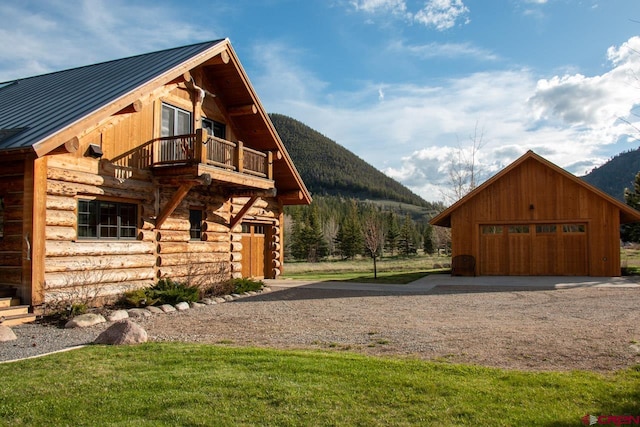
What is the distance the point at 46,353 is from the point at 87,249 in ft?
15.8

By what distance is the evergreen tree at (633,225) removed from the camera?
29.6 metres

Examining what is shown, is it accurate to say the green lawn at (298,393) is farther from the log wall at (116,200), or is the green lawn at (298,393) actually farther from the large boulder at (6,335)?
the log wall at (116,200)

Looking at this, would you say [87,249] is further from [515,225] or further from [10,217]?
[515,225]

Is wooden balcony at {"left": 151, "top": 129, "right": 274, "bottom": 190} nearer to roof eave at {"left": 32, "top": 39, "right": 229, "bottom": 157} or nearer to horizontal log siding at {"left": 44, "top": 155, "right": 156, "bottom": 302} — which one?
horizontal log siding at {"left": 44, "top": 155, "right": 156, "bottom": 302}

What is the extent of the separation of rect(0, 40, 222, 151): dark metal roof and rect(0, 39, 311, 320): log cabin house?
64 millimetres

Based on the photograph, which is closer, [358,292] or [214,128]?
[358,292]

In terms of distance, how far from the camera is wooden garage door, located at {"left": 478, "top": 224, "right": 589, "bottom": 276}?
22.2 metres

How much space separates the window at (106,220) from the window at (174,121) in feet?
8.38

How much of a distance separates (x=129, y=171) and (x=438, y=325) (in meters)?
8.63

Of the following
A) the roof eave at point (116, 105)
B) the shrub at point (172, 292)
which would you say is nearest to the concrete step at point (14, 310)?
the shrub at point (172, 292)

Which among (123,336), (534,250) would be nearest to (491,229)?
(534,250)

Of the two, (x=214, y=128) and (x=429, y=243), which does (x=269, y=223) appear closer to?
(x=214, y=128)

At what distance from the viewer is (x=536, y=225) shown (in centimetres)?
2264

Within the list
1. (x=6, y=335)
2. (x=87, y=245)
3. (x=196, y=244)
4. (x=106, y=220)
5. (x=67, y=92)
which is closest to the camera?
(x=6, y=335)
